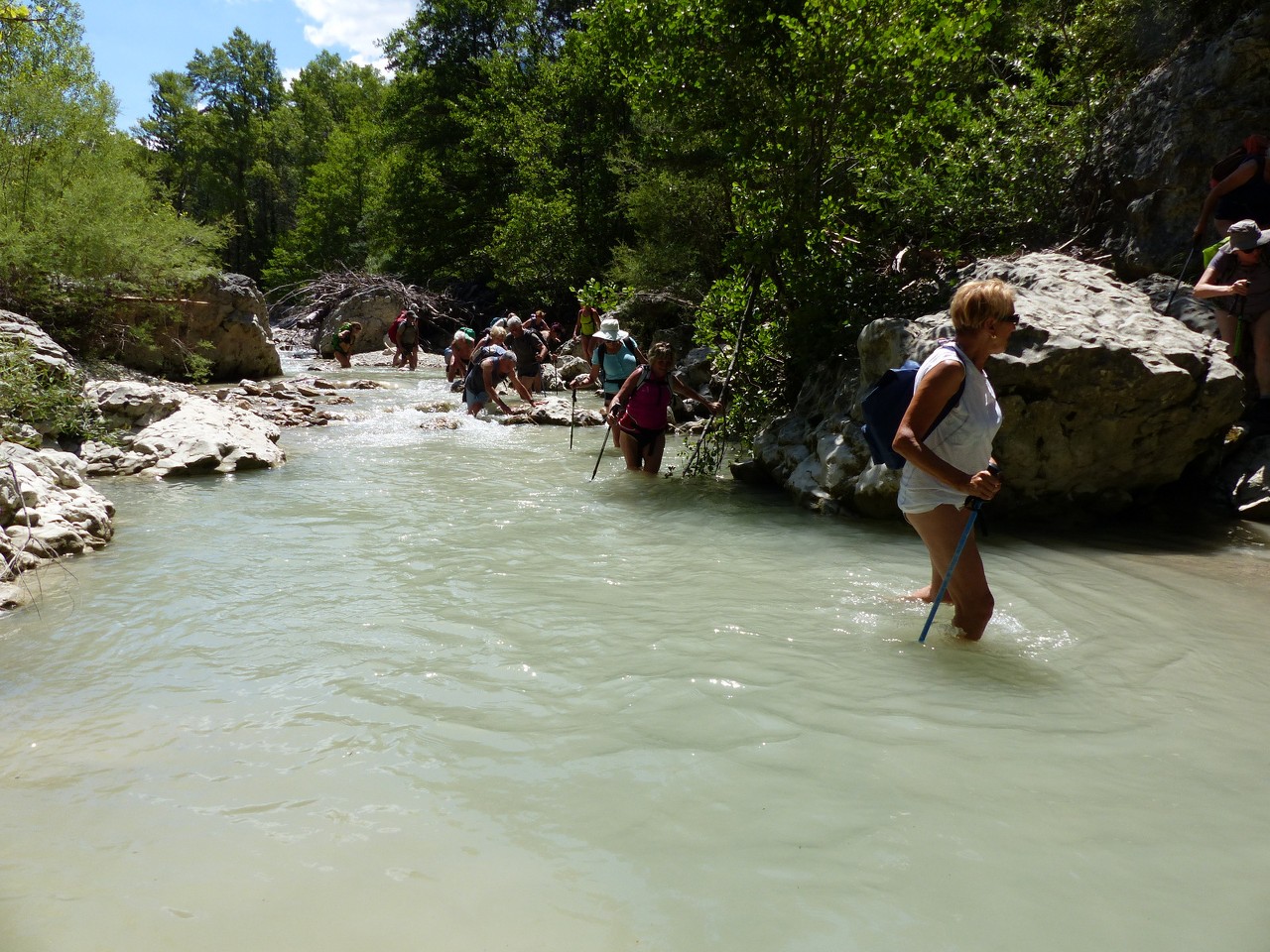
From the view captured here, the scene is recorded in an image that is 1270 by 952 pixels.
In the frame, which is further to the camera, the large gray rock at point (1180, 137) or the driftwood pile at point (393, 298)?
the driftwood pile at point (393, 298)

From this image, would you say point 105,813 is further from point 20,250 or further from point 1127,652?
point 20,250

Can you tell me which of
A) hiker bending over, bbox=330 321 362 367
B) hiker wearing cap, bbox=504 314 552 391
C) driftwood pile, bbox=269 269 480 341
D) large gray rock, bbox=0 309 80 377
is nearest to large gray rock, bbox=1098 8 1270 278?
hiker wearing cap, bbox=504 314 552 391

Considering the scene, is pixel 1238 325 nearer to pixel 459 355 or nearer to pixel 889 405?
pixel 889 405

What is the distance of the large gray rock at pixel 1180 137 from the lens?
9578mm

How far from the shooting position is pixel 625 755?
128 inches

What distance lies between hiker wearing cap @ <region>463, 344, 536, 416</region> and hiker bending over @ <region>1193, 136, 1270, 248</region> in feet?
33.2

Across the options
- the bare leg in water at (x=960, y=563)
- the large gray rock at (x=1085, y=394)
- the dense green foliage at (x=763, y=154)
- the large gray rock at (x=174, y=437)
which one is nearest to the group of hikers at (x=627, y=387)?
the dense green foliage at (x=763, y=154)

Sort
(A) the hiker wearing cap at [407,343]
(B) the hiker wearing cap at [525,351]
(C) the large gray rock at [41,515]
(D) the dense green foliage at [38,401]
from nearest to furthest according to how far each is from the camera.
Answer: (C) the large gray rock at [41,515], (D) the dense green foliage at [38,401], (B) the hiker wearing cap at [525,351], (A) the hiker wearing cap at [407,343]

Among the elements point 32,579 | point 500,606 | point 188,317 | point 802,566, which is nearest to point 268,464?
point 32,579

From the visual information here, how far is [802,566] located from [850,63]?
544 cm

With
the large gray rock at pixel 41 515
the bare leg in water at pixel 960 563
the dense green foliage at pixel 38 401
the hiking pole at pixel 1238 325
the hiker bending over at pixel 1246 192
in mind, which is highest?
the hiker bending over at pixel 1246 192

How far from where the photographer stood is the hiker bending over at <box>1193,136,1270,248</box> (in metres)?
7.89

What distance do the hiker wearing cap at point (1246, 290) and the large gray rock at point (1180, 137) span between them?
1881mm

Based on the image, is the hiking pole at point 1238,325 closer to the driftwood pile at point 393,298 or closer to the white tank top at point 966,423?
the white tank top at point 966,423
